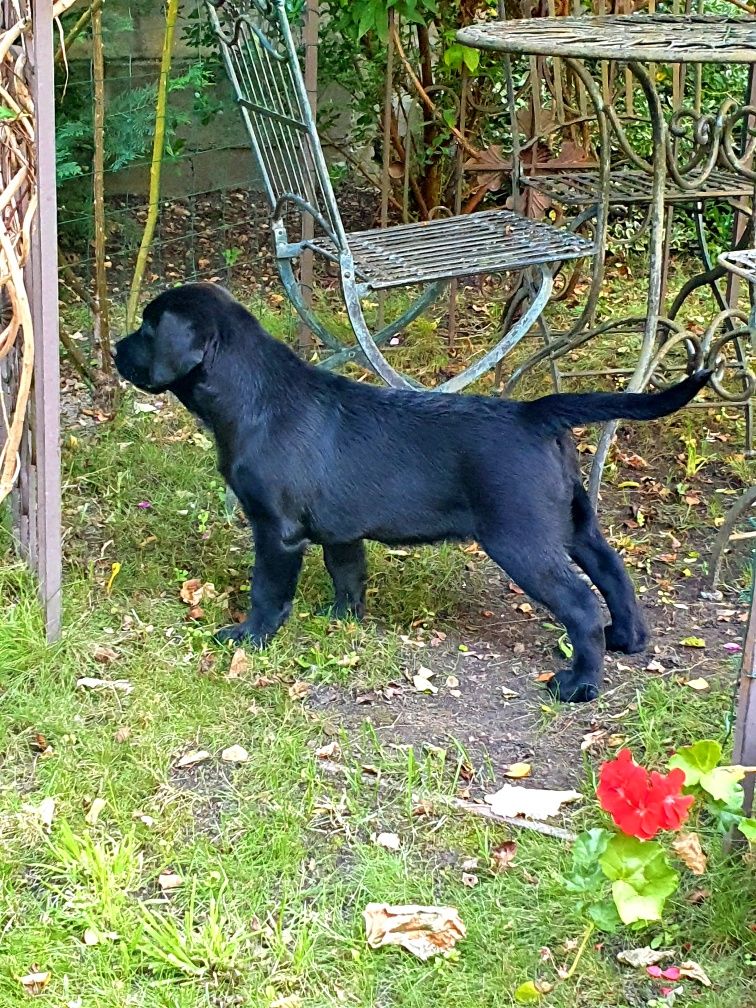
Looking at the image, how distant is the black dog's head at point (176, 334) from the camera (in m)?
3.40

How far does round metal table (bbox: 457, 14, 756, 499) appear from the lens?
344cm

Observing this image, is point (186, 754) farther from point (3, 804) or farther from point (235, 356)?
point (235, 356)

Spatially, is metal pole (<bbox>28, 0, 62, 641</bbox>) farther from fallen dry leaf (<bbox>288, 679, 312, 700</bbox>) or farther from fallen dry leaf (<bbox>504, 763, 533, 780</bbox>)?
fallen dry leaf (<bbox>504, 763, 533, 780</bbox>)

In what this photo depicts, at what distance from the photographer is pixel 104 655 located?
3.44 metres

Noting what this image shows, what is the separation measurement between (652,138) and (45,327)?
1.99 metres

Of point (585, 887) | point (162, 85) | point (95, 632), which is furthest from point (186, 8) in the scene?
point (585, 887)

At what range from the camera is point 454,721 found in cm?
328

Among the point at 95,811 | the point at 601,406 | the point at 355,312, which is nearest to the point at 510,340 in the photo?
the point at 355,312

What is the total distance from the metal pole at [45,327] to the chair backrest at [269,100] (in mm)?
953

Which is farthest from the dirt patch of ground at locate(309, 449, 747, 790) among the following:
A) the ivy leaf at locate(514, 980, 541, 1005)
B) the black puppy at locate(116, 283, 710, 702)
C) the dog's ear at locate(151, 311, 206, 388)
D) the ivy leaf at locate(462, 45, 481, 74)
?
the ivy leaf at locate(462, 45, 481, 74)

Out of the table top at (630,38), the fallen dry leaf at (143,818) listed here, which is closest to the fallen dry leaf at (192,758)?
the fallen dry leaf at (143,818)

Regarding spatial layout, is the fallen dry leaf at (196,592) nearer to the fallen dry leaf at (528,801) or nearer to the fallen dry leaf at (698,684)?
the fallen dry leaf at (528,801)

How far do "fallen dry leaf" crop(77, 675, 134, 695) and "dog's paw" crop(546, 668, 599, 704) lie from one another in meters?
1.12

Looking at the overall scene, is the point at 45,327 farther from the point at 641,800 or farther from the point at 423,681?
the point at 641,800
